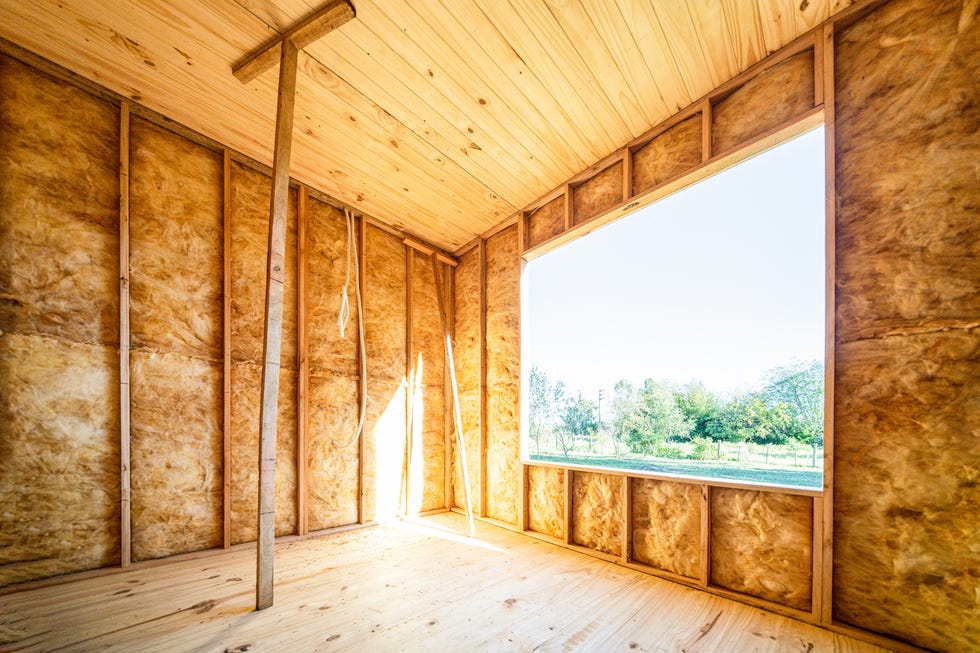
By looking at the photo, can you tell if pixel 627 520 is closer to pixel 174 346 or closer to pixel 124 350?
pixel 174 346

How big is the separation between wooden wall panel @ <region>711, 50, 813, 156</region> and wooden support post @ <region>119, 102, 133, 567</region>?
13.8 feet

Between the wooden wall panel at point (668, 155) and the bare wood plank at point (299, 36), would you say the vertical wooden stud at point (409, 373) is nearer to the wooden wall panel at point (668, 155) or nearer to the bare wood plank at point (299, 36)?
the bare wood plank at point (299, 36)

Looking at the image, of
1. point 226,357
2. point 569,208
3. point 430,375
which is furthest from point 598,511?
point 226,357

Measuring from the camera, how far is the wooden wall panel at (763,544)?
6.42ft

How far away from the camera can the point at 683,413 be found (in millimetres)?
4660

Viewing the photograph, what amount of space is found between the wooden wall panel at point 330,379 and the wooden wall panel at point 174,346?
730 millimetres

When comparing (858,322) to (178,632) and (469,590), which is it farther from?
(178,632)

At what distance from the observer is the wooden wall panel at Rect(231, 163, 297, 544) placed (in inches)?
120

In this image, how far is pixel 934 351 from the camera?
1646 mm

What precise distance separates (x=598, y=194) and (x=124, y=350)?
385cm

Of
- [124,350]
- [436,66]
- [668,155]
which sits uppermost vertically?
[436,66]

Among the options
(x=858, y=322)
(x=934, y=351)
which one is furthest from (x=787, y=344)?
(x=934, y=351)

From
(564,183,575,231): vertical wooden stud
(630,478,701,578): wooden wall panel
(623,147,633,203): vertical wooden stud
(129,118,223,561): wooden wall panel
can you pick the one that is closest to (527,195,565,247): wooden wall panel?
(564,183,575,231): vertical wooden stud

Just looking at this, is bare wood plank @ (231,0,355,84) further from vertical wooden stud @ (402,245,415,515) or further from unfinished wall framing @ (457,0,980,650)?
unfinished wall framing @ (457,0,980,650)
